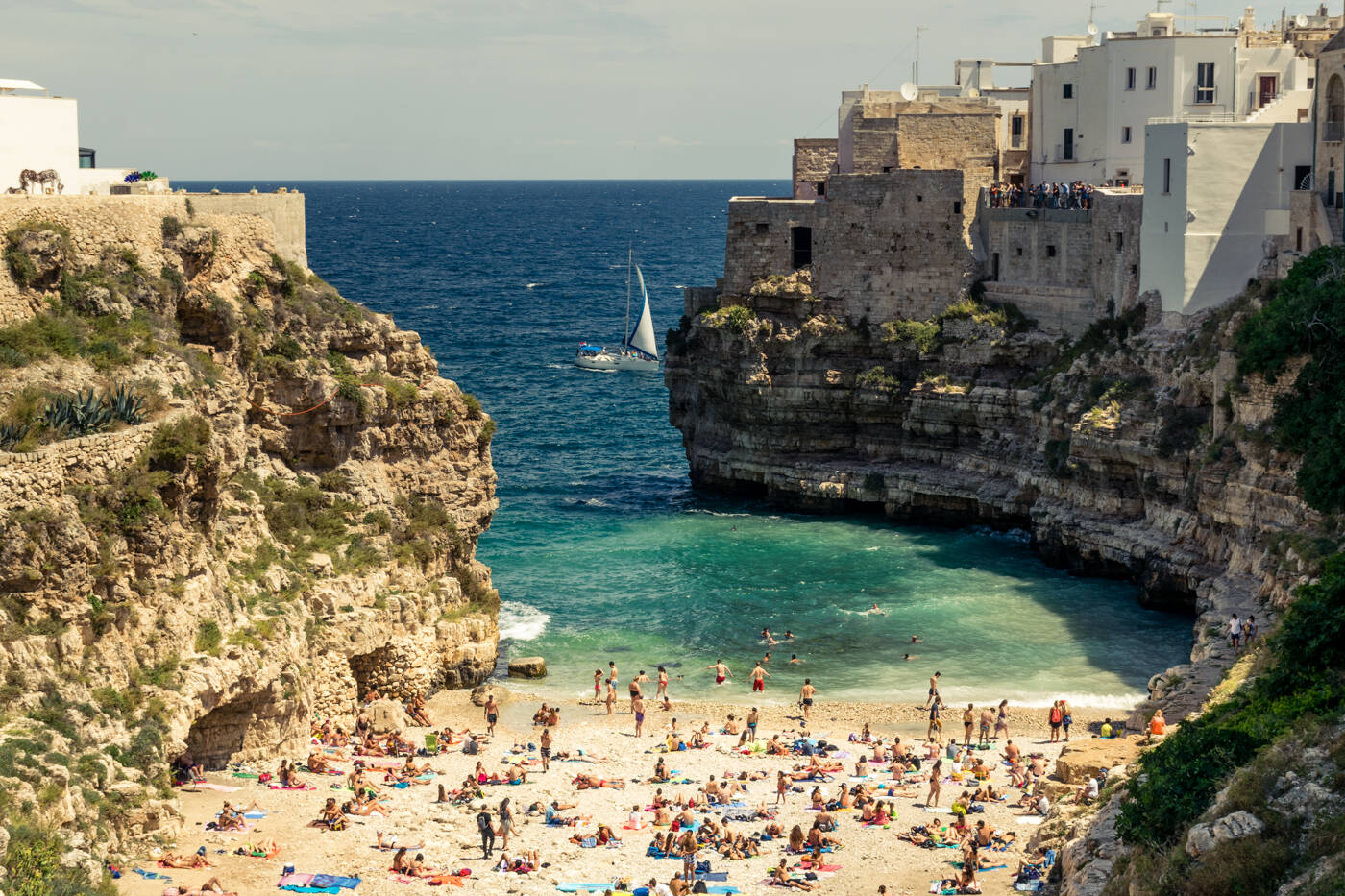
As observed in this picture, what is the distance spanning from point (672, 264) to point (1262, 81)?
91.4 metres

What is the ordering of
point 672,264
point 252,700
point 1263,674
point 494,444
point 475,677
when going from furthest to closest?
1. point 672,264
2. point 494,444
3. point 475,677
4. point 252,700
5. point 1263,674

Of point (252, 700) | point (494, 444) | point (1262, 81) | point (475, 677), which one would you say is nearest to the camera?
point (252, 700)

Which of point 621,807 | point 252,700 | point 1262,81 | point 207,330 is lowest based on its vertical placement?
point 621,807

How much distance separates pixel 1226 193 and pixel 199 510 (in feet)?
104

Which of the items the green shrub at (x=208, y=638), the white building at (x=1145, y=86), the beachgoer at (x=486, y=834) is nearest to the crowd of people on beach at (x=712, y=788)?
the beachgoer at (x=486, y=834)

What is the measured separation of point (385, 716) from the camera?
36500mm

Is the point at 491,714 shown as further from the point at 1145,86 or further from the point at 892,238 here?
the point at 1145,86

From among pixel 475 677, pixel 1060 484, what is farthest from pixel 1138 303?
pixel 475 677

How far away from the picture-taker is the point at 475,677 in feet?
133

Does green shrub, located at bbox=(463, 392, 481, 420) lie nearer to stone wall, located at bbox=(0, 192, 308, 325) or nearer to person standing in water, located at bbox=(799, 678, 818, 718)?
stone wall, located at bbox=(0, 192, 308, 325)

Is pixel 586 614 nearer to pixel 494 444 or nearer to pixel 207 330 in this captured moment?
pixel 207 330

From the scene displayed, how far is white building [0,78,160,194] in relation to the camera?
3606 centimetres

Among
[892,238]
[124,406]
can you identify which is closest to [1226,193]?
[892,238]

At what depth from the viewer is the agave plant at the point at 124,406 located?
97.3 feet
